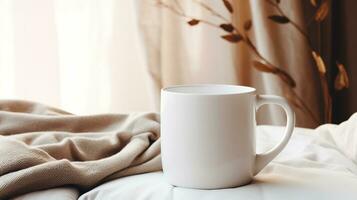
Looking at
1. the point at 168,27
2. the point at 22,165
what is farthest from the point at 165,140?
the point at 168,27

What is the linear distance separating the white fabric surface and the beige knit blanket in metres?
0.03

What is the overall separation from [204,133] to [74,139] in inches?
10.3

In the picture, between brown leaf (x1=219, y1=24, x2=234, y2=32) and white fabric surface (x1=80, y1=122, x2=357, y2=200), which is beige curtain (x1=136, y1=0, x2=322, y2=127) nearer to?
brown leaf (x1=219, y1=24, x2=234, y2=32)

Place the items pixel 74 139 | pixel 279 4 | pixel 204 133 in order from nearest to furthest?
pixel 204 133 → pixel 74 139 → pixel 279 4

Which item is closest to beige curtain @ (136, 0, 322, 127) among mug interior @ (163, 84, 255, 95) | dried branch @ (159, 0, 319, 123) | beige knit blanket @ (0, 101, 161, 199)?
dried branch @ (159, 0, 319, 123)

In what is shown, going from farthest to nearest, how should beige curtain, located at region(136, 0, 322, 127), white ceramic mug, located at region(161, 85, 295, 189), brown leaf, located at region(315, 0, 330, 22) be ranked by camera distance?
beige curtain, located at region(136, 0, 322, 127) < brown leaf, located at region(315, 0, 330, 22) < white ceramic mug, located at region(161, 85, 295, 189)

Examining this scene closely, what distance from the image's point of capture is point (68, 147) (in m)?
0.82

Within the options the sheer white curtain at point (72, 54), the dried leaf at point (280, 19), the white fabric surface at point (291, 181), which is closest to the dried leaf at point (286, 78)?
the dried leaf at point (280, 19)

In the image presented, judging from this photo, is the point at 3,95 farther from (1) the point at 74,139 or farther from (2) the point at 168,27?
(1) the point at 74,139

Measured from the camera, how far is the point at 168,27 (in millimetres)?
1835

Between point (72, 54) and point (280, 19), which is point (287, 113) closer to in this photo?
point (280, 19)

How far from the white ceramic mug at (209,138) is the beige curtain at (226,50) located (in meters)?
1.12

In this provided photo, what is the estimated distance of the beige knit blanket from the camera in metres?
0.69

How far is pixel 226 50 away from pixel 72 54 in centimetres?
49
